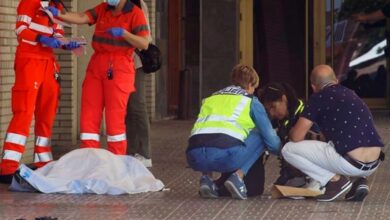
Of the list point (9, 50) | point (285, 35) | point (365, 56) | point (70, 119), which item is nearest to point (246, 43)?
point (285, 35)

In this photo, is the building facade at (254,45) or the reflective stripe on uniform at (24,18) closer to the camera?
the reflective stripe on uniform at (24,18)

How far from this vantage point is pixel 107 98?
10789 millimetres

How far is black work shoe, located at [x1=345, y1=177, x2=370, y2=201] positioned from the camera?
32.3 feet

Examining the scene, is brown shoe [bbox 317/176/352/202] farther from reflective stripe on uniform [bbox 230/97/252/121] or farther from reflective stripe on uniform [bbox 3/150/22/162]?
reflective stripe on uniform [bbox 3/150/22/162]

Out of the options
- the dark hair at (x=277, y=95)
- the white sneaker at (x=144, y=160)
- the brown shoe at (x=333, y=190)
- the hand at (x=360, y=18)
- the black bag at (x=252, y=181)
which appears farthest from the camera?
the hand at (x=360, y=18)

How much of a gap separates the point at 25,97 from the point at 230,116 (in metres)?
1.92

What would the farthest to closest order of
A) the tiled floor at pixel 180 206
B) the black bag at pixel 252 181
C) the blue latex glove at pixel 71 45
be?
the blue latex glove at pixel 71 45 < the black bag at pixel 252 181 < the tiled floor at pixel 180 206

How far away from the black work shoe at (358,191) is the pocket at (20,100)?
2941mm

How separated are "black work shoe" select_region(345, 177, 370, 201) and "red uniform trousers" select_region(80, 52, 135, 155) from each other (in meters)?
2.17

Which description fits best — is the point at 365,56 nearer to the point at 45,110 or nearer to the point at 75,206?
the point at 45,110

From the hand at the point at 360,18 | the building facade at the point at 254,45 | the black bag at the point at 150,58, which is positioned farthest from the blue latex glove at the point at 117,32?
the hand at the point at 360,18

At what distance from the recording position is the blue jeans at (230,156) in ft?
32.7

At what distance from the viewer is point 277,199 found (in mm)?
10000

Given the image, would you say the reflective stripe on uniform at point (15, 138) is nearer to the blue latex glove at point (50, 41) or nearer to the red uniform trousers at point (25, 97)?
the red uniform trousers at point (25, 97)
